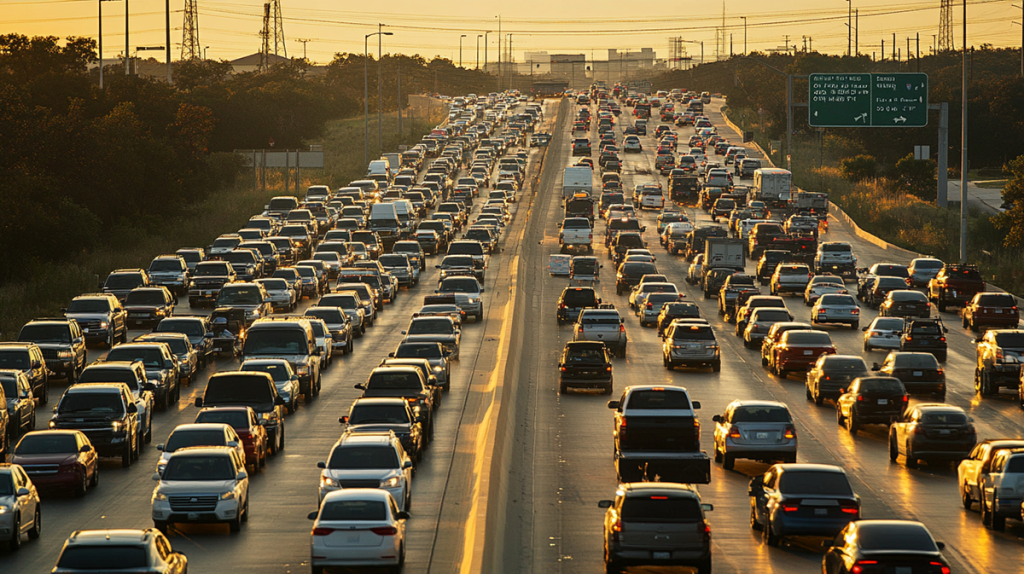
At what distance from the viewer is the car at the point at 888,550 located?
16.7 metres

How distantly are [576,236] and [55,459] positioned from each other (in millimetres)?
53280

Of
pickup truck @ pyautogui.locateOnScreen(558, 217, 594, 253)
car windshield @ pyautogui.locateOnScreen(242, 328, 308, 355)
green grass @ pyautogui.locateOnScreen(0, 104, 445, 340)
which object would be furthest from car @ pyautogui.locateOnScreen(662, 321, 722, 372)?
pickup truck @ pyautogui.locateOnScreen(558, 217, 594, 253)

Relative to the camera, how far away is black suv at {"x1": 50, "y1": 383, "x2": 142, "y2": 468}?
2903 centimetres

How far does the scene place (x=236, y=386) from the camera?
3136 centimetres

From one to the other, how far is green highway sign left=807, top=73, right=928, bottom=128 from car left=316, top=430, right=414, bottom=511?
5623 cm

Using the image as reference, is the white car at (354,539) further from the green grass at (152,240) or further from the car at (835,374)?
the green grass at (152,240)

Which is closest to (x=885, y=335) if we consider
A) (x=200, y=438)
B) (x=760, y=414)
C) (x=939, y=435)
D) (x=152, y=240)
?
(x=939, y=435)

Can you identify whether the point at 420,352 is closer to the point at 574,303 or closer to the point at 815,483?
the point at 574,303

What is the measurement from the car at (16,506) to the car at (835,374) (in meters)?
20.9

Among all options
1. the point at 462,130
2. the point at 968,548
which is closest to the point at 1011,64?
the point at 462,130

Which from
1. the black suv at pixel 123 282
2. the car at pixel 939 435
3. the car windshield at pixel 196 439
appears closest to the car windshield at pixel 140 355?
the car windshield at pixel 196 439

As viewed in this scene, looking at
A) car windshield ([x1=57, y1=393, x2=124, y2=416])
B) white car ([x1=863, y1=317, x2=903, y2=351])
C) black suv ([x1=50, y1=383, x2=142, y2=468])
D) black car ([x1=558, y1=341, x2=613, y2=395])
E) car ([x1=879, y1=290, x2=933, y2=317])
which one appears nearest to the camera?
black suv ([x1=50, y1=383, x2=142, y2=468])

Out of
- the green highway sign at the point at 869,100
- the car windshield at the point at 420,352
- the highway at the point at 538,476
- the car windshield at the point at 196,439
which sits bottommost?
the highway at the point at 538,476

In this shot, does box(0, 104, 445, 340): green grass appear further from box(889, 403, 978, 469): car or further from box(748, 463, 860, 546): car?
box(748, 463, 860, 546): car
